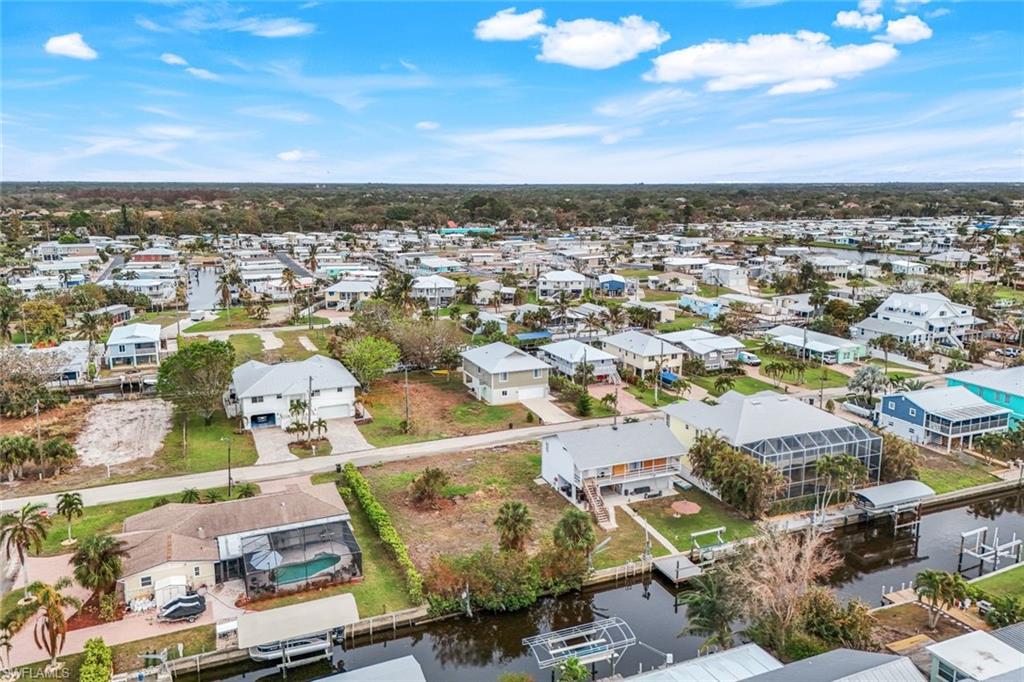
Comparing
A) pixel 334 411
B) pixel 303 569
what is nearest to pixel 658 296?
pixel 334 411

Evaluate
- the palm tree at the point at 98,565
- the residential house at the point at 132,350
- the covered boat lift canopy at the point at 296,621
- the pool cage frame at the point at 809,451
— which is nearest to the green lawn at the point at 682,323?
the pool cage frame at the point at 809,451

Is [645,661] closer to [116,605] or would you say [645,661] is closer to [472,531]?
[472,531]

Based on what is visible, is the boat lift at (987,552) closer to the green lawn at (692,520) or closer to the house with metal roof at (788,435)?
the house with metal roof at (788,435)

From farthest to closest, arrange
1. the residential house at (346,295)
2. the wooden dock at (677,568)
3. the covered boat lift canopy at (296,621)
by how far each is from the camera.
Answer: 1. the residential house at (346,295)
2. the wooden dock at (677,568)
3. the covered boat lift canopy at (296,621)

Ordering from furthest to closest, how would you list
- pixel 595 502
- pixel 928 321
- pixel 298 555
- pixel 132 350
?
pixel 928 321 < pixel 132 350 < pixel 595 502 < pixel 298 555

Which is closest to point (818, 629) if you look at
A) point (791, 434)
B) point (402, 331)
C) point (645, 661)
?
point (645, 661)

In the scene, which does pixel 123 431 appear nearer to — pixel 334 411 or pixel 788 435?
pixel 334 411

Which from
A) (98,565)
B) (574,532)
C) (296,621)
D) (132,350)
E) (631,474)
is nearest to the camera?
(296,621)
